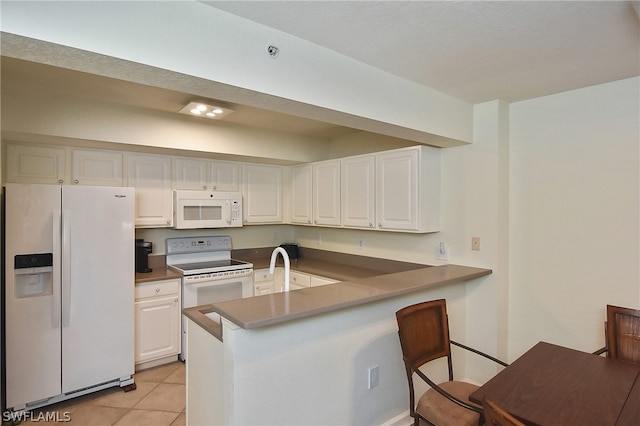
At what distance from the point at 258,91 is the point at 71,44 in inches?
28.9

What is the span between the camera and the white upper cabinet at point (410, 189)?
117 inches

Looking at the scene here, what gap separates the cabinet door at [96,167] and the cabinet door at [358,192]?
2112 millimetres

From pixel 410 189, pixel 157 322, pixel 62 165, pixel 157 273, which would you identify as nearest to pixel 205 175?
pixel 157 273

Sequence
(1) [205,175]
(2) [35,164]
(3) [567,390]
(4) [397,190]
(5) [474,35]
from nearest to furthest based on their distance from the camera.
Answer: (3) [567,390] → (5) [474,35] → (2) [35,164] → (4) [397,190] → (1) [205,175]

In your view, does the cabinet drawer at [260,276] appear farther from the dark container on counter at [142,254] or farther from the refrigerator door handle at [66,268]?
the refrigerator door handle at [66,268]

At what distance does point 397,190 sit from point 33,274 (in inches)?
111

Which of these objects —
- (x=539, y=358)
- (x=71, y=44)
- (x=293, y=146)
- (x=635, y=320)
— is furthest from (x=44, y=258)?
(x=635, y=320)

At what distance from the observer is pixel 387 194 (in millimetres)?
3203

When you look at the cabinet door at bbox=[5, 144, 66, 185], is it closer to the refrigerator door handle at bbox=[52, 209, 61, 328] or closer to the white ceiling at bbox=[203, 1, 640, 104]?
the refrigerator door handle at bbox=[52, 209, 61, 328]

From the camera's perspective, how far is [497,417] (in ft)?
3.39

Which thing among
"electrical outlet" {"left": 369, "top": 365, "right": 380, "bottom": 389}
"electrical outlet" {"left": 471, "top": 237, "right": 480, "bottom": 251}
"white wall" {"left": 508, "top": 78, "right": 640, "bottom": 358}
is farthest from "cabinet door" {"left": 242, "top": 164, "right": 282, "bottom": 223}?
"white wall" {"left": 508, "top": 78, "right": 640, "bottom": 358}

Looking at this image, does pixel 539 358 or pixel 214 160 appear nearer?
pixel 539 358

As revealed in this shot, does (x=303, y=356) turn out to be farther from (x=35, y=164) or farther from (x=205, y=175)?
(x=35, y=164)

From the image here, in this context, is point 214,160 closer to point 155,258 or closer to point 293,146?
point 293,146
